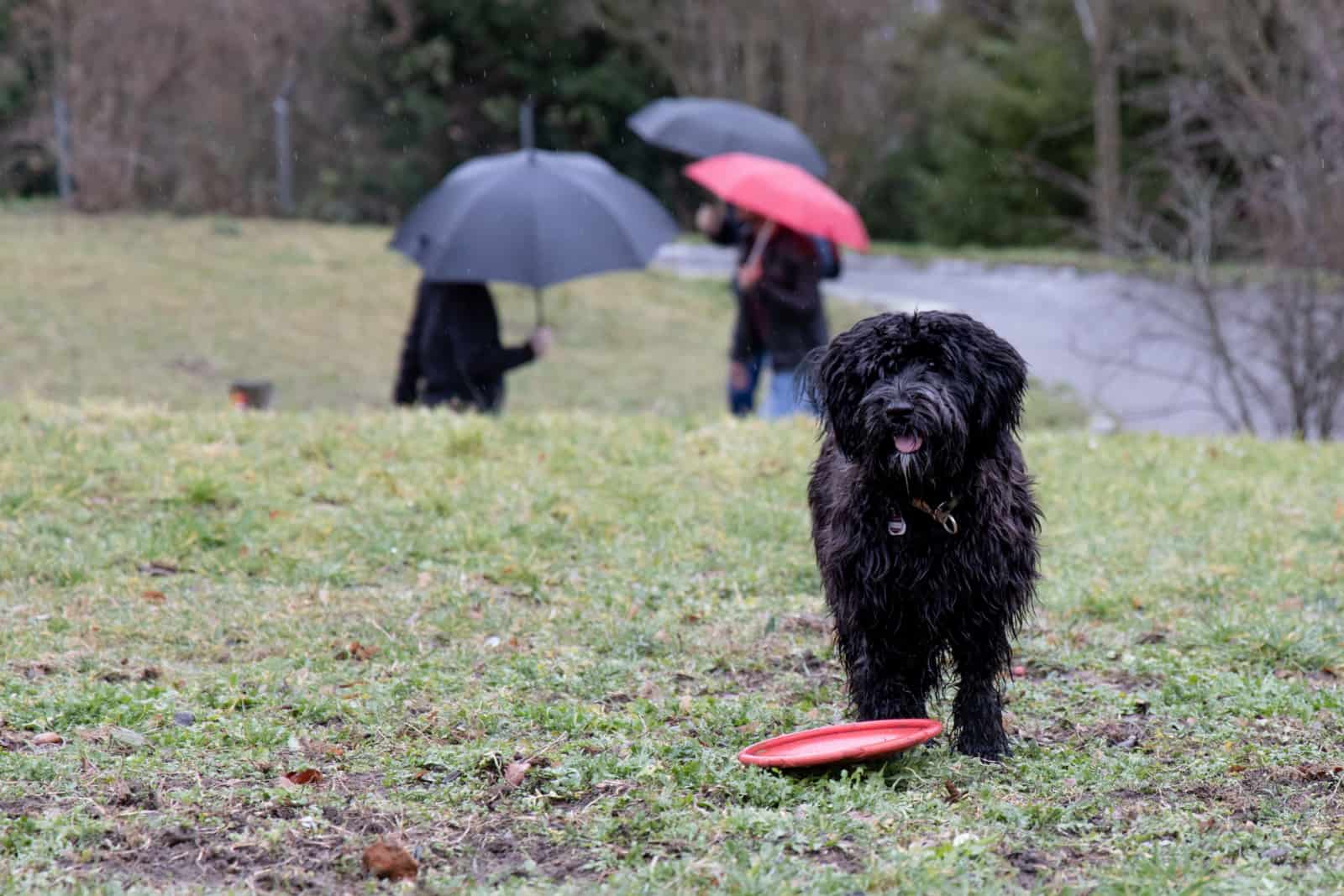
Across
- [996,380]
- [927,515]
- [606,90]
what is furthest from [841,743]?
[606,90]

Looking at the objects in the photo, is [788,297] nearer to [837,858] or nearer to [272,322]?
[837,858]

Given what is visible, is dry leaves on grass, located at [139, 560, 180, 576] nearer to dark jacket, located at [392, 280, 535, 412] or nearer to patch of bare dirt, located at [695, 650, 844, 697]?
patch of bare dirt, located at [695, 650, 844, 697]

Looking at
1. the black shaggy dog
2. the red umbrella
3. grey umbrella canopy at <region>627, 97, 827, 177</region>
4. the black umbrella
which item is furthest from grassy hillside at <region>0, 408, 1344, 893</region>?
grey umbrella canopy at <region>627, 97, 827, 177</region>

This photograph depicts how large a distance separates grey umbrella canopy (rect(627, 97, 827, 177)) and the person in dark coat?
2638 mm

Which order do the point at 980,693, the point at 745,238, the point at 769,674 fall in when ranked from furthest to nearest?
the point at 745,238, the point at 769,674, the point at 980,693

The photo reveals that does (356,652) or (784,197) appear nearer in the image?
(356,652)

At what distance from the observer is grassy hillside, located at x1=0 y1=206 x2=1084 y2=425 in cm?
1627

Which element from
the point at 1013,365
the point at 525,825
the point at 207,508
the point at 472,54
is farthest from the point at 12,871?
the point at 472,54

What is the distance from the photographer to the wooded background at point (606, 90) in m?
23.0

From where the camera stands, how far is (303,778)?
4293mm

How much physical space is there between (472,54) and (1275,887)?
33.9 metres

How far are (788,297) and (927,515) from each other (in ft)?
20.7

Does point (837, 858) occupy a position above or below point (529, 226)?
below

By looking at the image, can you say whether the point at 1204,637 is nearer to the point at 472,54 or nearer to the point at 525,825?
the point at 525,825
